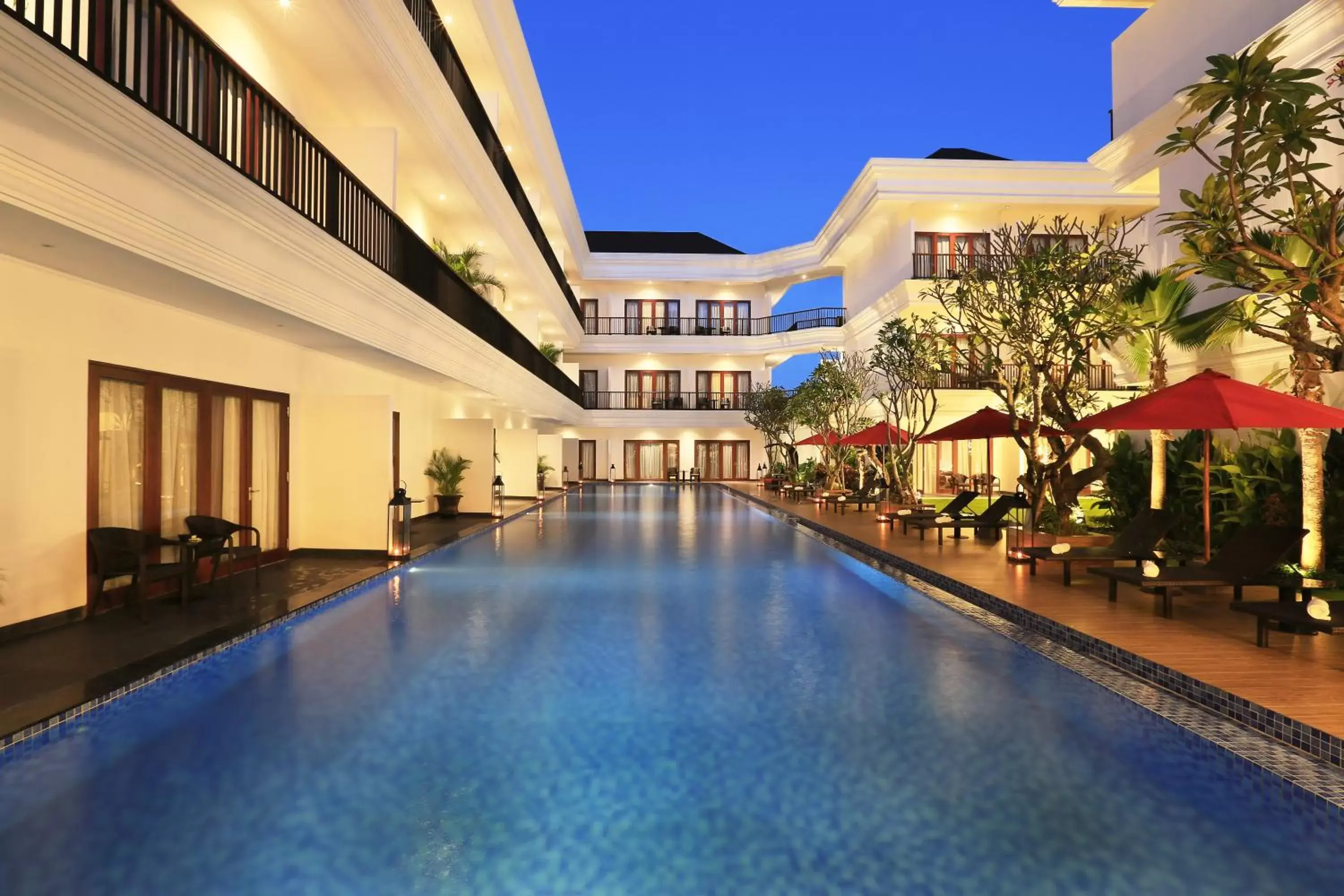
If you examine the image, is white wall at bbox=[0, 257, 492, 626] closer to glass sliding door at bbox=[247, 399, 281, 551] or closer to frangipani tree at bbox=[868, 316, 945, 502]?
glass sliding door at bbox=[247, 399, 281, 551]

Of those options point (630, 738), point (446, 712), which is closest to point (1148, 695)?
point (630, 738)

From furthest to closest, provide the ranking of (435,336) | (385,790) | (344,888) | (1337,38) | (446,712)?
(435,336) < (1337,38) < (446,712) < (385,790) < (344,888)

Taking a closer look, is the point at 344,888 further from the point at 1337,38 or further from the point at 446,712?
the point at 1337,38

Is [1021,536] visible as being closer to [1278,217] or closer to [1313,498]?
[1313,498]

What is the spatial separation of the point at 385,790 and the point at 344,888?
91 centimetres

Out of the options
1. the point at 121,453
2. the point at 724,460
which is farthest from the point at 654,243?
the point at 121,453

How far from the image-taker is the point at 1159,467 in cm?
1130

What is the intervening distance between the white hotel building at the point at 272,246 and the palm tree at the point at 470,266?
39 centimetres

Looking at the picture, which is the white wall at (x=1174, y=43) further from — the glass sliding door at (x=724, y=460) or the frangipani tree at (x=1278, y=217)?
the glass sliding door at (x=724, y=460)

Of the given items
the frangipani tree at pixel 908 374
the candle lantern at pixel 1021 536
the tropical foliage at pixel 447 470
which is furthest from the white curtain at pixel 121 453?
the frangipani tree at pixel 908 374

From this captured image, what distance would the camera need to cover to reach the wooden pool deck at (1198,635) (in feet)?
16.9

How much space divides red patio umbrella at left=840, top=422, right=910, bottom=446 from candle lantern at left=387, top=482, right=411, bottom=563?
1026 cm

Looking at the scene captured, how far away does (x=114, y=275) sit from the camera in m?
6.67

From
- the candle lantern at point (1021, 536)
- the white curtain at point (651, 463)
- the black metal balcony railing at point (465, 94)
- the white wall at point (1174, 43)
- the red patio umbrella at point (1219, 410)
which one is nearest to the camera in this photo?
the red patio umbrella at point (1219, 410)
